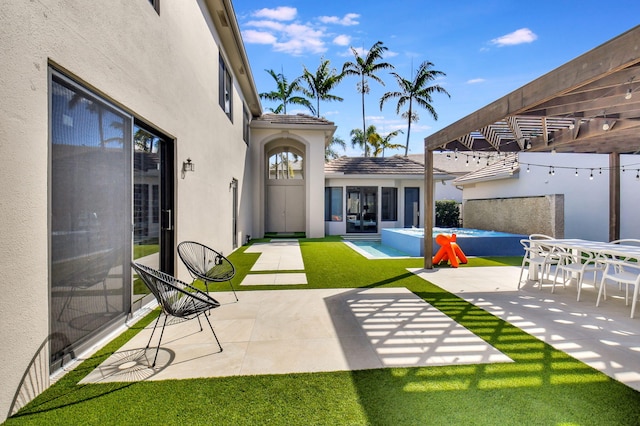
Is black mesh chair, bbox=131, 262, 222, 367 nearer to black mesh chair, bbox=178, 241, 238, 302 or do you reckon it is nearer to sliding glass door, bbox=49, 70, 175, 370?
sliding glass door, bbox=49, 70, 175, 370

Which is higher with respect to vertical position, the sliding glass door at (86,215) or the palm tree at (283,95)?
the palm tree at (283,95)

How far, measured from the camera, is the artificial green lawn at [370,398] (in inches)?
Result: 96.7

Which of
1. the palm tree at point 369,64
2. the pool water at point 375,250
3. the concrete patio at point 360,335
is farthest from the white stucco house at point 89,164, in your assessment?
the palm tree at point 369,64

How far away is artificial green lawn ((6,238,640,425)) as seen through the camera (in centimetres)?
246

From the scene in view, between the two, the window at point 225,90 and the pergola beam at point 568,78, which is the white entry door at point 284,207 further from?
the pergola beam at point 568,78

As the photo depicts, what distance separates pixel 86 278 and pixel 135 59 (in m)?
2.76

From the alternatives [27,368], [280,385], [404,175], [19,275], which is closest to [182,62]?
[19,275]

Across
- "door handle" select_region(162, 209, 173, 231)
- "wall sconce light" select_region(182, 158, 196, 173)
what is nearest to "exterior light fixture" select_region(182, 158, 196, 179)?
"wall sconce light" select_region(182, 158, 196, 173)

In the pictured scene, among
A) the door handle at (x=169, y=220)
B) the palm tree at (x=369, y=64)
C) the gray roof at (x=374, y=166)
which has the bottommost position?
the door handle at (x=169, y=220)

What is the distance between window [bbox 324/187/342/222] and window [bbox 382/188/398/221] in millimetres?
2400

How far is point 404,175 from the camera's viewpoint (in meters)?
17.2

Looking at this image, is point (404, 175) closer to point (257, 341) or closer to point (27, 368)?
point (257, 341)

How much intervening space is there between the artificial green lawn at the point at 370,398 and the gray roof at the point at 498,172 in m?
14.3

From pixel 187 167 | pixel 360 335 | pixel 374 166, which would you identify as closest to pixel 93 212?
pixel 187 167
